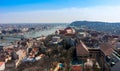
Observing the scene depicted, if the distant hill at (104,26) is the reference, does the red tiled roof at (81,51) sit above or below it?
above

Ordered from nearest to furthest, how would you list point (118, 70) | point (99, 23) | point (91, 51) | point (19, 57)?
point (118, 70) < point (91, 51) < point (19, 57) < point (99, 23)

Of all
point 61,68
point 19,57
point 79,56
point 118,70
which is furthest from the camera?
point 19,57

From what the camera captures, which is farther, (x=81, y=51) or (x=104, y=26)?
(x=104, y=26)

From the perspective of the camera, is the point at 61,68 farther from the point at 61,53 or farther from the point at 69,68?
the point at 61,53

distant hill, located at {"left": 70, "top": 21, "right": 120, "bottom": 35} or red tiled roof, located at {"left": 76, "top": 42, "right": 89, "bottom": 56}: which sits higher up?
red tiled roof, located at {"left": 76, "top": 42, "right": 89, "bottom": 56}

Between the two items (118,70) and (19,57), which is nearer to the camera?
(118,70)

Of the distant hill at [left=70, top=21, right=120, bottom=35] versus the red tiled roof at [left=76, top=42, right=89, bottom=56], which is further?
the distant hill at [left=70, top=21, right=120, bottom=35]

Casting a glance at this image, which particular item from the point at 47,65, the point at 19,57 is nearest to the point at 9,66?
the point at 19,57

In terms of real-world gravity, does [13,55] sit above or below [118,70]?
below

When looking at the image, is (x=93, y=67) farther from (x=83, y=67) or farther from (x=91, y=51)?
(x=91, y=51)

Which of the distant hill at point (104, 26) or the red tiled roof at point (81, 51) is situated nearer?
the red tiled roof at point (81, 51)

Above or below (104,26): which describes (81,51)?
above
